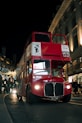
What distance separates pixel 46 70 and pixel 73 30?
102 ft

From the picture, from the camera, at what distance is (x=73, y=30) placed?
46.7 meters

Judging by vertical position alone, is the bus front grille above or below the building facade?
below

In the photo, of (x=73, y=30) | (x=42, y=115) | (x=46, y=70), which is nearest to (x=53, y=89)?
(x=46, y=70)

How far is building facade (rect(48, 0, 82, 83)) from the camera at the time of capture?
42.2 meters

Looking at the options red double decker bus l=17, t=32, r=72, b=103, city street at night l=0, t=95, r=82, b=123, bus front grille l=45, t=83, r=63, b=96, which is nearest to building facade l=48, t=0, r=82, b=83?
red double decker bus l=17, t=32, r=72, b=103

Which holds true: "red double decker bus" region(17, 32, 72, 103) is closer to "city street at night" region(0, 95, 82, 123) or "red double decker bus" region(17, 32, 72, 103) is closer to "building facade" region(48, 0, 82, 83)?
"city street at night" region(0, 95, 82, 123)

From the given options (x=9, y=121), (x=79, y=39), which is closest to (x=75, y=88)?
(x=79, y=39)

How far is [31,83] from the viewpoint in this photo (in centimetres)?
1620

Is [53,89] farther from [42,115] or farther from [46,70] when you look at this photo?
[42,115]

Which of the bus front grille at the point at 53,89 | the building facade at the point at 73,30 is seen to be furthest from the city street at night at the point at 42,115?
the building facade at the point at 73,30

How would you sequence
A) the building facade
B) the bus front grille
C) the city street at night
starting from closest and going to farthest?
the city street at night, the bus front grille, the building facade

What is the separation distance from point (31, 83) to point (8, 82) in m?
21.7

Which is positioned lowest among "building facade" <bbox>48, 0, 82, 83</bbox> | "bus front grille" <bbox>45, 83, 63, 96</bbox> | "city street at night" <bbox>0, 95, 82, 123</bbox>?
"city street at night" <bbox>0, 95, 82, 123</bbox>

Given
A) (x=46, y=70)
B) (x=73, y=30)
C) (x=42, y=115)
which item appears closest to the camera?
(x=42, y=115)
